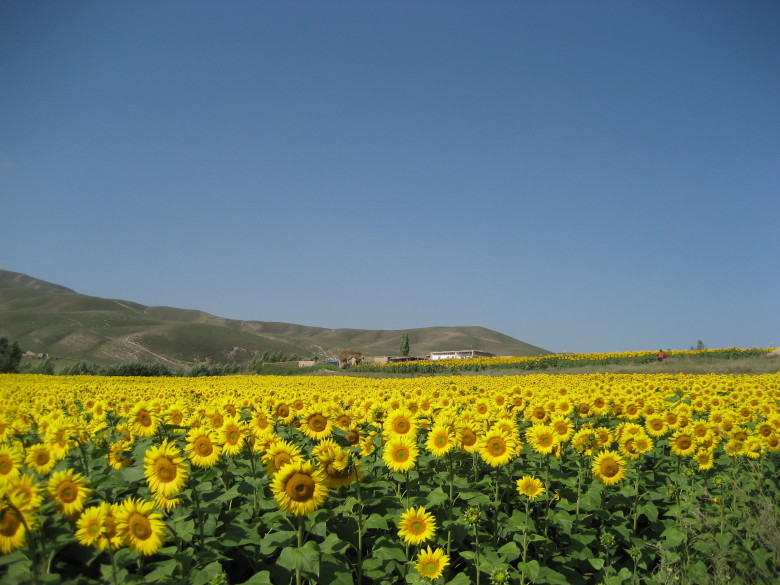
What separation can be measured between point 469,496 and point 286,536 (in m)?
1.93

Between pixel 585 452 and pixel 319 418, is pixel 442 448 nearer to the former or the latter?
pixel 319 418

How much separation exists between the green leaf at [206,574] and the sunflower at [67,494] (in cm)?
83

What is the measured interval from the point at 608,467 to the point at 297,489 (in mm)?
3826

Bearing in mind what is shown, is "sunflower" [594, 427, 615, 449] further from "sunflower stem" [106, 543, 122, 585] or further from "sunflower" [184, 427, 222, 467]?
"sunflower stem" [106, 543, 122, 585]

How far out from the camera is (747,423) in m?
7.39

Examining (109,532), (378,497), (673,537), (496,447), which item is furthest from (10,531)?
(673,537)

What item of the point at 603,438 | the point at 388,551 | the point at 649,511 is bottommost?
the point at 649,511

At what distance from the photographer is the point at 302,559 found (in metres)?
3.21

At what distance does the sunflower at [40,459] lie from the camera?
3371 mm

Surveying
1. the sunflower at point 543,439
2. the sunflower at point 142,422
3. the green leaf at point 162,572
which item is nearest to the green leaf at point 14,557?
the green leaf at point 162,572

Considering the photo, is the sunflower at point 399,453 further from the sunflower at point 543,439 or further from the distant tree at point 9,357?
the distant tree at point 9,357

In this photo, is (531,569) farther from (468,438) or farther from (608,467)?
(608,467)

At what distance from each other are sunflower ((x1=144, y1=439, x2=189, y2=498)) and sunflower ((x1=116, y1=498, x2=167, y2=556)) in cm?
37

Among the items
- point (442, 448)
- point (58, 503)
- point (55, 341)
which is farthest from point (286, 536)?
point (55, 341)
